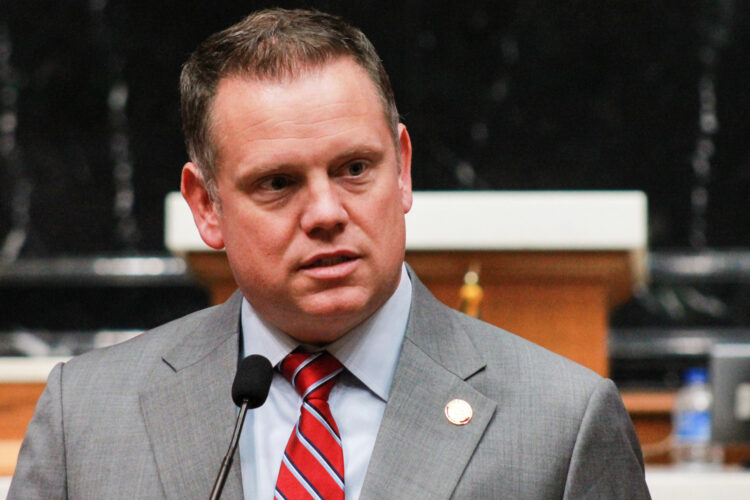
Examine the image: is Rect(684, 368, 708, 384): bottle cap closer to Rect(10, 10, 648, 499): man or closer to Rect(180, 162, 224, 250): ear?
Rect(10, 10, 648, 499): man

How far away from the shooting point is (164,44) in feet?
15.7

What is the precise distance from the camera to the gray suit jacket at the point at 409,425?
5.70 feet

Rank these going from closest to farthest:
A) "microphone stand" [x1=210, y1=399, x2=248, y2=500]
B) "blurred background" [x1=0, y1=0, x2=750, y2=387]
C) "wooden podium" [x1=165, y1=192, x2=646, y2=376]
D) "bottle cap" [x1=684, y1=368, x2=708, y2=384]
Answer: "microphone stand" [x1=210, y1=399, x2=248, y2=500]
"wooden podium" [x1=165, y1=192, x2=646, y2=376]
"bottle cap" [x1=684, y1=368, x2=708, y2=384]
"blurred background" [x1=0, y1=0, x2=750, y2=387]

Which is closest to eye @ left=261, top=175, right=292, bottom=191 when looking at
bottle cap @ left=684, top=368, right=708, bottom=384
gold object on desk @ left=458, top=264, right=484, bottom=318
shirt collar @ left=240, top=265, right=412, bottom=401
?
shirt collar @ left=240, top=265, right=412, bottom=401

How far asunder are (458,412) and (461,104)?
3.09 m

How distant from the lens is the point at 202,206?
201 centimetres

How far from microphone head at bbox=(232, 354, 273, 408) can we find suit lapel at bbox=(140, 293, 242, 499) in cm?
17

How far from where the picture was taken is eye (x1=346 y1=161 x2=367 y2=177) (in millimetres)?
1800

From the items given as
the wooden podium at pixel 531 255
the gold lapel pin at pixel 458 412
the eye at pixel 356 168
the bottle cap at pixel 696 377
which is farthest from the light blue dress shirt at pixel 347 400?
the bottle cap at pixel 696 377

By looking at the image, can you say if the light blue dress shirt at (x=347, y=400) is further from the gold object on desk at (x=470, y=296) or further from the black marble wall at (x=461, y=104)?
the black marble wall at (x=461, y=104)

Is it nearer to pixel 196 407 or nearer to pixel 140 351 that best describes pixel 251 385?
pixel 196 407

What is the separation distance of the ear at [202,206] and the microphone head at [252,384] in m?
0.39

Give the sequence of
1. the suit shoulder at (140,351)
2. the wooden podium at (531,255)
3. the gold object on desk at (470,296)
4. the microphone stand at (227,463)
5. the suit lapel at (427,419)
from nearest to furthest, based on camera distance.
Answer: the microphone stand at (227,463)
the suit lapel at (427,419)
the suit shoulder at (140,351)
the gold object on desk at (470,296)
the wooden podium at (531,255)

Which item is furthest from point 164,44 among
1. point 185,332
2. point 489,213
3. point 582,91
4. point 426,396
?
point 426,396
